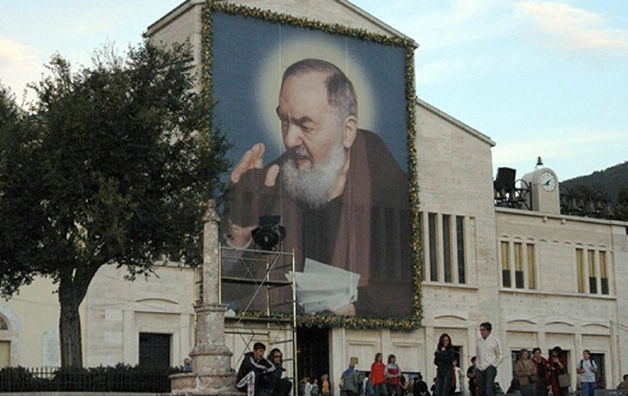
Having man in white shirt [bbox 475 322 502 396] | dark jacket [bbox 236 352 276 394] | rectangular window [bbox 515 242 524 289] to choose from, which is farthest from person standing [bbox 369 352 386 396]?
rectangular window [bbox 515 242 524 289]

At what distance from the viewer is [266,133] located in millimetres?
40000

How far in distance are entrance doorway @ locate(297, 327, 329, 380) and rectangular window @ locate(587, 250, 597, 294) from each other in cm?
1336

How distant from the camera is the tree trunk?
2598 cm

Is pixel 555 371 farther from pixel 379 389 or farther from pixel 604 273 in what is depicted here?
pixel 604 273

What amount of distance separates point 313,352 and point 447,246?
6961 mm

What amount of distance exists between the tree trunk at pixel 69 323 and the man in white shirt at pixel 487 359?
9.10 metres

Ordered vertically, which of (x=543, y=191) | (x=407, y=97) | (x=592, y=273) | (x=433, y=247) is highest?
(x=407, y=97)

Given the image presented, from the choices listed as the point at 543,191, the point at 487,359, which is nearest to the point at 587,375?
the point at 487,359

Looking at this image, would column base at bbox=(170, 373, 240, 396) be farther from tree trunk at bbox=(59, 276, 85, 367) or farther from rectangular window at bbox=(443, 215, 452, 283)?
rectangular window at bbox=(443, 215, 452, 283)

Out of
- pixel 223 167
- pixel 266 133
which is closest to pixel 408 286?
pixel 266 133

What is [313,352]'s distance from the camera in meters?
42.3

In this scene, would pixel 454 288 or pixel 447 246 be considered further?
pixel 447 246

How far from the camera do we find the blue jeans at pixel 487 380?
22453 mm

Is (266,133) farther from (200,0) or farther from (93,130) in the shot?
(93,130)
